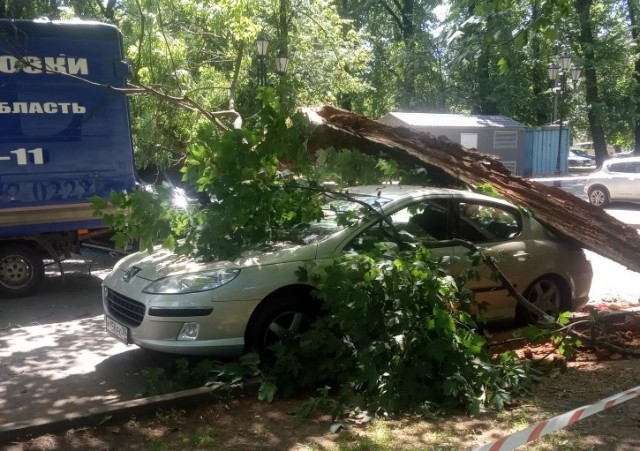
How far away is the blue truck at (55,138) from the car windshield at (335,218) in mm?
3873

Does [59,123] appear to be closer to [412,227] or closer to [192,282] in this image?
[192,282]

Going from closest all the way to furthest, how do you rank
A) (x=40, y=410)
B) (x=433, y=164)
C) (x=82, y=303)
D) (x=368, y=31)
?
(x=40, y=410) → (x=433, y=164) → (x=82, y=303) → (x=368, y=31)

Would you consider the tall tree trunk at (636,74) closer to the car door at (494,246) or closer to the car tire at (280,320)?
the car door at (494,246)

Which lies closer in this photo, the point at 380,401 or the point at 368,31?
the point at 380,401

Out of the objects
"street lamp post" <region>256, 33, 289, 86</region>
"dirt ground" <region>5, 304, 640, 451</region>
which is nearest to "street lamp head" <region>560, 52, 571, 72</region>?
"street lamp post" <region>256, 33, 289, 86</region>

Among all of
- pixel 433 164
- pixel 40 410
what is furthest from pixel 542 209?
pixel 40 410

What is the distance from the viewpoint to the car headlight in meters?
5.22

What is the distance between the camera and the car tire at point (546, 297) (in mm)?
6738

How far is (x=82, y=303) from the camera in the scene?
8.98m

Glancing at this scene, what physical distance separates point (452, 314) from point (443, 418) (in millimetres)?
824

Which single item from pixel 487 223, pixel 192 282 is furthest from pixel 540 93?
pixel 192 282

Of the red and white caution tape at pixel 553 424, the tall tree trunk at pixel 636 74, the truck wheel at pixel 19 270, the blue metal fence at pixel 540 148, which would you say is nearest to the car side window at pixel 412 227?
the red and white caution tape at pixel 553 424

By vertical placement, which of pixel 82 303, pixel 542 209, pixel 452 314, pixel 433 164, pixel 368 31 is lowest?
pixel 82 303

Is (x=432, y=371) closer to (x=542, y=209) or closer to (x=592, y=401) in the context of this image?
(x=592, y=401)
